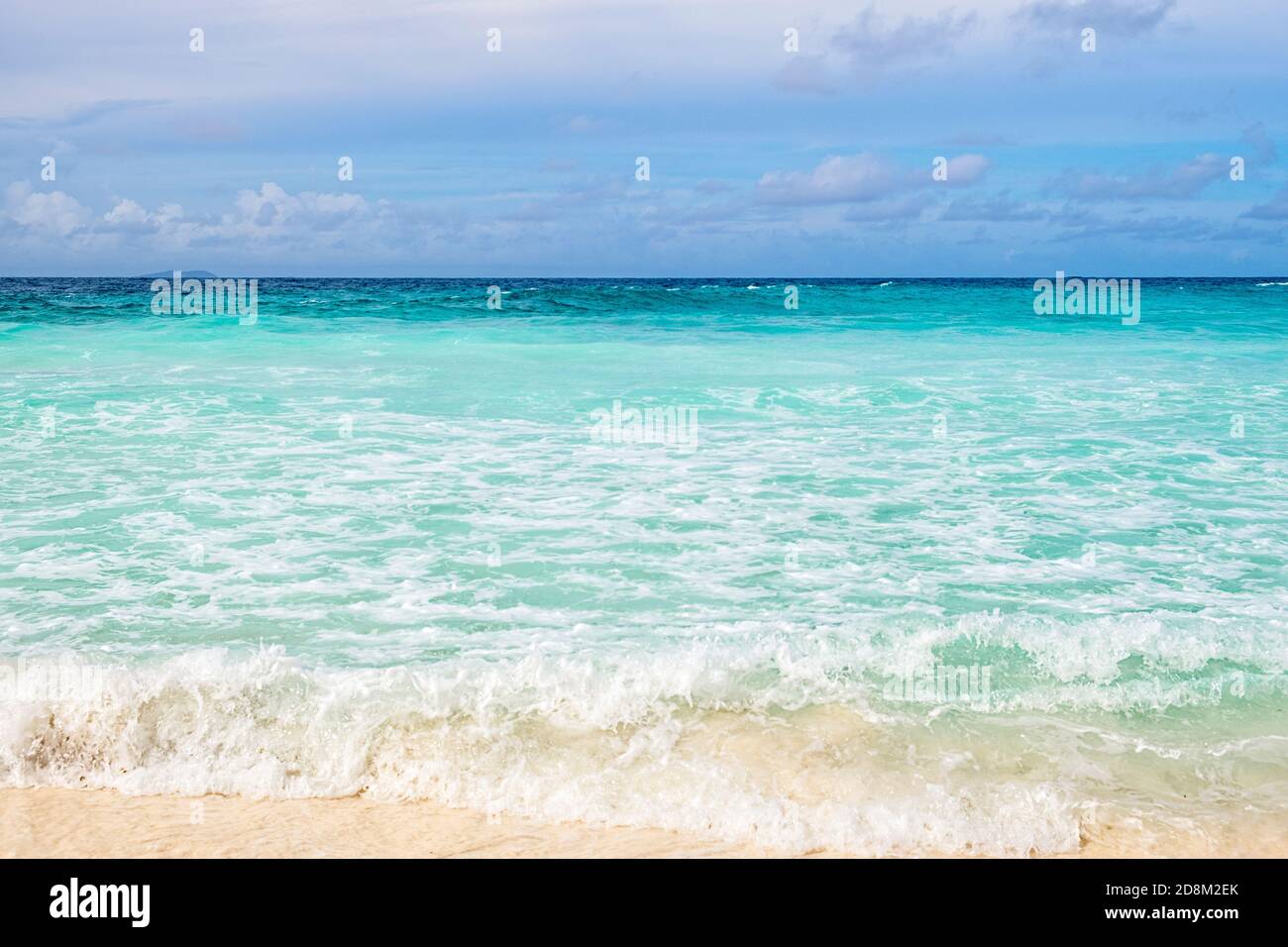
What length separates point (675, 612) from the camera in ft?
21.0

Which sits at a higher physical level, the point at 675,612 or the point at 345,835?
the point at 675,612

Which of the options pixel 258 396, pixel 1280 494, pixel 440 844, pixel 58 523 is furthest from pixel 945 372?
→ pixel 440 844

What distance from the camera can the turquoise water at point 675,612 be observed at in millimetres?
4609

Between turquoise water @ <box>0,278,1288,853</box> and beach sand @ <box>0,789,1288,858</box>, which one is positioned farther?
turquoise water @ <box>0,278,1288,853</box>

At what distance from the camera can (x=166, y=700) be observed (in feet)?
16.7

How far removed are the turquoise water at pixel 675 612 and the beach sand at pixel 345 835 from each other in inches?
4.4

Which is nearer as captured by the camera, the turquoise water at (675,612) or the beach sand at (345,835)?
the beach sand at (345,835)

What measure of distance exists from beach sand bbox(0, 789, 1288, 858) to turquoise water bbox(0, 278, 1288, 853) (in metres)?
0.11

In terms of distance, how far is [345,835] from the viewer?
13.9 ft

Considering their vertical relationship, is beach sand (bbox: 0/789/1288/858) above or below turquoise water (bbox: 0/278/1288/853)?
below

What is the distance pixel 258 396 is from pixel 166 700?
11.3 metres

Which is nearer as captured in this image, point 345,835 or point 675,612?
point 345,835

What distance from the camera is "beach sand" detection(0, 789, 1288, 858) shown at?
4078 millimetres

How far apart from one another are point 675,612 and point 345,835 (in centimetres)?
271
